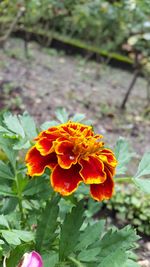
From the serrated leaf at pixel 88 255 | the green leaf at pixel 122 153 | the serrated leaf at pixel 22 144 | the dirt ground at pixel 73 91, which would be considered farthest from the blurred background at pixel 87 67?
the serrated leaf at pixel 22 144

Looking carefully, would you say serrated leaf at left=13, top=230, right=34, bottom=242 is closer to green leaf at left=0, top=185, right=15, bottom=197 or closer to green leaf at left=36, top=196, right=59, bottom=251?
green leaf at left=36, top=196, right=59, bottom=251

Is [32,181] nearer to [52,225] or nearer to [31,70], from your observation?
[52,225]

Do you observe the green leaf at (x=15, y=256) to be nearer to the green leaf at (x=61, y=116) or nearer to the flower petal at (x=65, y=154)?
the flower petal at (x=65, y=154)

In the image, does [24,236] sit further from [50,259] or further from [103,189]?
[103,189]

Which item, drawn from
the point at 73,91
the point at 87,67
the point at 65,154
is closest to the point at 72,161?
the point at 65,154

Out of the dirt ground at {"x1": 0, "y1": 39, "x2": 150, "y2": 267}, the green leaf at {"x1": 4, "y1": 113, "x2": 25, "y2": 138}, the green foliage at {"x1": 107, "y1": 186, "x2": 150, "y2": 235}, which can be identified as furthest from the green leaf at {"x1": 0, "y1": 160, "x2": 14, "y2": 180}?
the dirt ground at {"x1": 0, "y1": 39, "x2": 150, "y2": 267}
